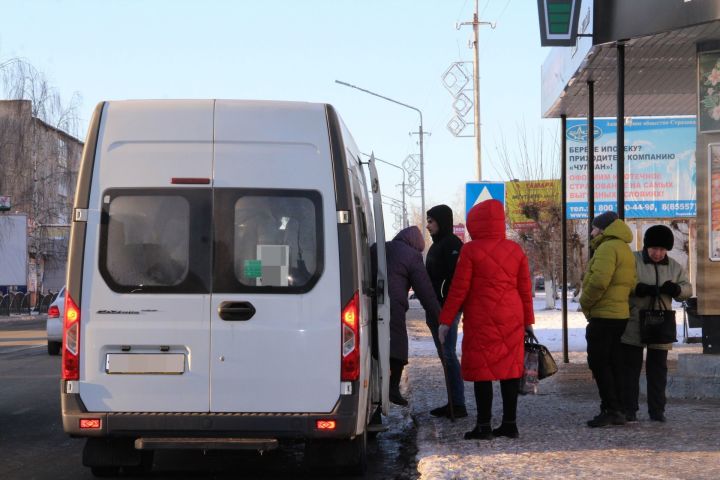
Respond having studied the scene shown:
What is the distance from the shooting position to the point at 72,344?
7211 millimetres

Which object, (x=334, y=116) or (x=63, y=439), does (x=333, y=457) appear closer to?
(x=334, y=116)

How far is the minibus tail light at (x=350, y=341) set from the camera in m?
7.20

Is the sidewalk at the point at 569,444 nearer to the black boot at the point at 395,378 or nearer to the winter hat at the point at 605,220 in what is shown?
the black boot at the point at 395,378

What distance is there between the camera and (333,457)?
7742mm

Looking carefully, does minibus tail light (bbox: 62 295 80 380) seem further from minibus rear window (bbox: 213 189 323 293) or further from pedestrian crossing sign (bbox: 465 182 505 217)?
pedestrian crossing sign (bbox: 465 182 505 217)

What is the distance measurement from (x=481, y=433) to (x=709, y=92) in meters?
4.97

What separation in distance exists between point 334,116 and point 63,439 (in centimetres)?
436

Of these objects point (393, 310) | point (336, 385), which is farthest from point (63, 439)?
point (336, 385)

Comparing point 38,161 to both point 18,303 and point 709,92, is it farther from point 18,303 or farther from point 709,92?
point 709,92

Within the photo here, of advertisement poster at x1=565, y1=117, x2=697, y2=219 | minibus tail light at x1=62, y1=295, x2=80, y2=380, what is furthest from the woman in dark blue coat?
advertisement poster at x1=565, y1=117, x2=697, y2=219

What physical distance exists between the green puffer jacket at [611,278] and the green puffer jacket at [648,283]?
0.25m

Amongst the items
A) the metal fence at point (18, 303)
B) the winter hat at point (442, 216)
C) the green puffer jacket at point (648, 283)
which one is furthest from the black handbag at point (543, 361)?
the metal fence at point (18, 303)

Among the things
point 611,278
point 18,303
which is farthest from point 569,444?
point 18,303

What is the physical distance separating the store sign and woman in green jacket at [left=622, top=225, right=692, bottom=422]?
3.32 metres
